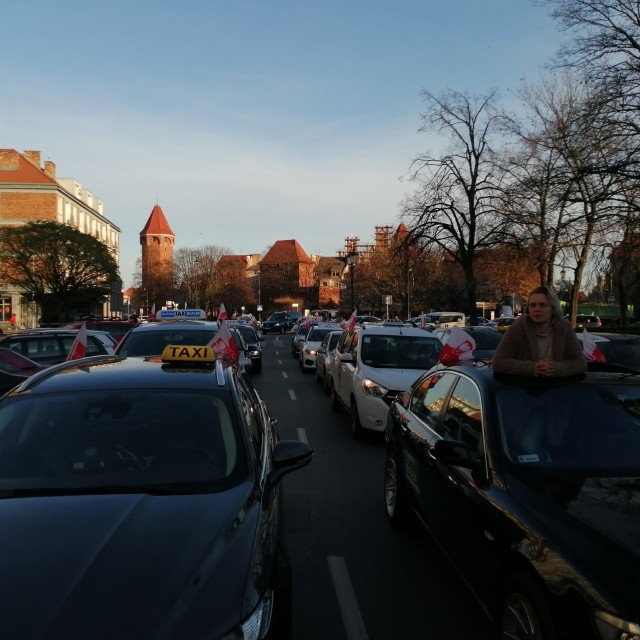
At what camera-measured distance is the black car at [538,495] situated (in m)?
2.57

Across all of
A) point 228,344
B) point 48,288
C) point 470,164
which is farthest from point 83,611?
point 48,288

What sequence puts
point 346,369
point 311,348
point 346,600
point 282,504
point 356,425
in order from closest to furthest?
point 282,504, point 346,600, point 356,425, point 346,369, point 311,348

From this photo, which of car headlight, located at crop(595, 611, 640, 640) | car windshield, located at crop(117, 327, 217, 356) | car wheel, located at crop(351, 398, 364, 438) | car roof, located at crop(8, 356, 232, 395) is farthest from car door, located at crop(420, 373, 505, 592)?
car windshield, located at crop(117, 327, 217, 356)

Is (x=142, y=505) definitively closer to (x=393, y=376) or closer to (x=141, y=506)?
(x=141, y=506)

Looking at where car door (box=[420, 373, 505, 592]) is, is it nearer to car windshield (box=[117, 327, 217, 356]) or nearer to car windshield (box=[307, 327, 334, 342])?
car windshield (box=[117, 327, 217, 356])

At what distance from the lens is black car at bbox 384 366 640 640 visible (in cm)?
257

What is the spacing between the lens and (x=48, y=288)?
135 ft

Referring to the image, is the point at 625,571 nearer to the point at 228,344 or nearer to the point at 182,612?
the point at 182,612

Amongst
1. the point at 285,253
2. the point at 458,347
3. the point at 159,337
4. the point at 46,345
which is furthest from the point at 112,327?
the point at 285,253

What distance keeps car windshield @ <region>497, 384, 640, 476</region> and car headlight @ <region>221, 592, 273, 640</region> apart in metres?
1.70

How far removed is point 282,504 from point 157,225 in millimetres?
136441

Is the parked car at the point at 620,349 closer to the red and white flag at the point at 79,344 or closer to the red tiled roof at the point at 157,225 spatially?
the red and white flag at the point at 79,344

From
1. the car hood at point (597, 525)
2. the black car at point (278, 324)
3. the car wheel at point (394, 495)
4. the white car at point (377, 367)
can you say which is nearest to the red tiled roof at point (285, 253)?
the black car at point (278, 324)

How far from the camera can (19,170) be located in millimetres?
69250
